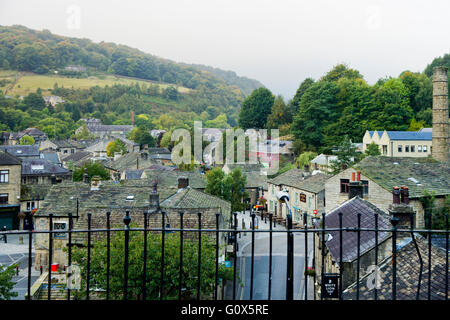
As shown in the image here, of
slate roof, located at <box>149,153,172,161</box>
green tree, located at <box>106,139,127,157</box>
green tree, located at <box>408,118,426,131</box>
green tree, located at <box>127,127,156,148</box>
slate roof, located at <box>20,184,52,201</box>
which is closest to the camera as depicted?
slate roof, located at <box>20,184,52,201</box>

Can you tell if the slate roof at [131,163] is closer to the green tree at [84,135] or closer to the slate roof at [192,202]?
the slate roof at [192,202]

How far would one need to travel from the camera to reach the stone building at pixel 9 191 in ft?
128

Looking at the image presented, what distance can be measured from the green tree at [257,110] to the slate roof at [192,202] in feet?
207

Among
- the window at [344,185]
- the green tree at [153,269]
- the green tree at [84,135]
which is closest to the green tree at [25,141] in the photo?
the green tree at [84,135]

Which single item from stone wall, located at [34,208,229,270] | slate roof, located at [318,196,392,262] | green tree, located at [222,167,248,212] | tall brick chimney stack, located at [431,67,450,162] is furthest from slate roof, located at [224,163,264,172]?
slate roof, located at [318,196,392,262]

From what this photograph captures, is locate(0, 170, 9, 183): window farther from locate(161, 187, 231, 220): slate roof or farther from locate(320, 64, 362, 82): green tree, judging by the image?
locate(320, 64, 362, 82): green tree

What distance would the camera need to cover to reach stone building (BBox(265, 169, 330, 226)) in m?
37.2

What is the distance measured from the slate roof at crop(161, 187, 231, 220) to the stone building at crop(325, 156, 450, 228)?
9.03 metres

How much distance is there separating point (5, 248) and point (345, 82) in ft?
181

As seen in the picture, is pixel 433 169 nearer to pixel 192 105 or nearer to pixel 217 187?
pixel 217 187

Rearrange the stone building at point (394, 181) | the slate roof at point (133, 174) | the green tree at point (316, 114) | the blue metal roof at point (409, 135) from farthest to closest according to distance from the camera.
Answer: the green tree at point (316, 114) → the blue metal roof at point (409, 135) → the slate roof at point (133, 174) → the stone building at point (394, 181)

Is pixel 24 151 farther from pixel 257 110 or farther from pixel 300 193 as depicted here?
pixel 257 110

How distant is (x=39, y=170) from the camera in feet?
163
